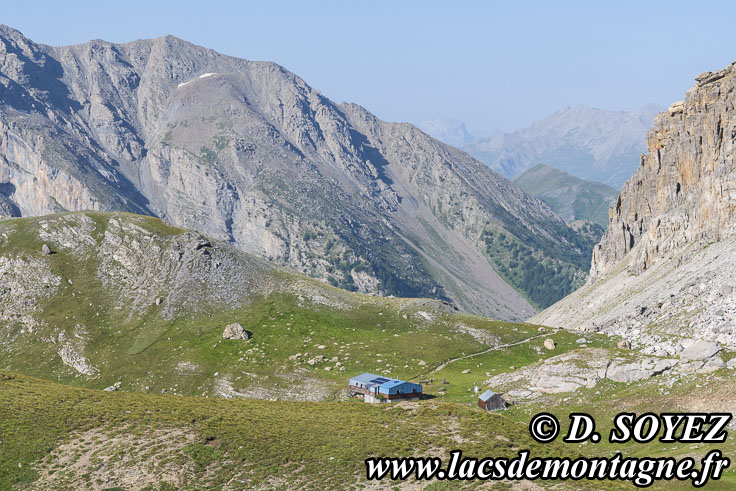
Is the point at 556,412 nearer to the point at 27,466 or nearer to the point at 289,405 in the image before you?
the point at 289,405

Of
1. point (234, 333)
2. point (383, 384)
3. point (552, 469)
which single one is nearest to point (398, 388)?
point (383, 384)

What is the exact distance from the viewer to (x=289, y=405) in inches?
3327

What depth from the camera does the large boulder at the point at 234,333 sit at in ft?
468

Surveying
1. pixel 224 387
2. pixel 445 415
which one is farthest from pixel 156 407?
pixel 224 387

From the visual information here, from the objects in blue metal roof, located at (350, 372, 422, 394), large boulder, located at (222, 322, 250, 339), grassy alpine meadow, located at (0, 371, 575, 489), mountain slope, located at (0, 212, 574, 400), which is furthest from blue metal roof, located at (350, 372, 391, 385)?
large boulder, located at (222, 322, 250, 339)

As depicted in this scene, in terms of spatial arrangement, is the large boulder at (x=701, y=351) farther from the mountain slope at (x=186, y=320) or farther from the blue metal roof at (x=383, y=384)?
the mountain slope at (x=186, y=320)

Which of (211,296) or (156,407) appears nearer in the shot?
(156,407)

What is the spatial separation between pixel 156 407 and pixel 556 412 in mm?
54435

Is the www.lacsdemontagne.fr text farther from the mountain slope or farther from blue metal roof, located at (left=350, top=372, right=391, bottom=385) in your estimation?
the mountain slope

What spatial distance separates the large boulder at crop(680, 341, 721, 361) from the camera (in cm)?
8925

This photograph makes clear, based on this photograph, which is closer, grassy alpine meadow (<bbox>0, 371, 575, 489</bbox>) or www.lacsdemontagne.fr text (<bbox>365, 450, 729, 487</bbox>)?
www.lacsdemontagne.fr text (<bbox>365, 450, 729, 487</bbox>)

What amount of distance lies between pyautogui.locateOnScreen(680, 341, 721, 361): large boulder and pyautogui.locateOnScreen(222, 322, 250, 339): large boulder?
90196mm

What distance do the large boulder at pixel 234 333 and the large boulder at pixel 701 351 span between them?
9020 cm

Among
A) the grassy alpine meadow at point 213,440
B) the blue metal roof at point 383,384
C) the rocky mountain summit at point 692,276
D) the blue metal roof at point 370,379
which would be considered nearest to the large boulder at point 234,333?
the blue metal roof at point 370,379
